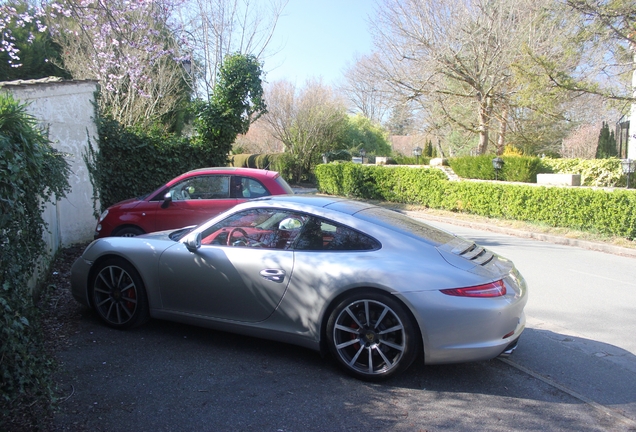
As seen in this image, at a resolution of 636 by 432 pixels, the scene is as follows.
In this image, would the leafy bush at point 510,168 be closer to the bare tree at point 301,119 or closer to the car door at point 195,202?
the bare tree at point 301,119

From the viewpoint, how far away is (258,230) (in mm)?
4762

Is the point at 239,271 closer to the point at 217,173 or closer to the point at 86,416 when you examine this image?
the point at 86,416

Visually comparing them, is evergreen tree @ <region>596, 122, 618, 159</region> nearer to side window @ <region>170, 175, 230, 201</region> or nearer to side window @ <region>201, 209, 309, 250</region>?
side window @ <region>170, 175, 230, 201</region>

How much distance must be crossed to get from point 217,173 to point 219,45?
1036cm

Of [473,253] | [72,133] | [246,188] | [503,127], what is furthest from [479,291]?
[503,127]

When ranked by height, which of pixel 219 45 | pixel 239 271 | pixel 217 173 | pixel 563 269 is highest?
pixel 219 45

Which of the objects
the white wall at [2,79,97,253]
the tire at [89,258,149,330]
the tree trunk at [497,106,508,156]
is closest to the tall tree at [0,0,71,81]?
the white wall at [2,79,97,253]

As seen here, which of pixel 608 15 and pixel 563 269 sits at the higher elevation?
pixel 608 15

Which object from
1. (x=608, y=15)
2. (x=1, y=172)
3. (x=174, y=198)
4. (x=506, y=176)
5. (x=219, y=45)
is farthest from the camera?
(x=506, y=176)

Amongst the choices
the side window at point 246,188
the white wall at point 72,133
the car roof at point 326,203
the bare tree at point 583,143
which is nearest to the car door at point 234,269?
the car roof at point 326,203

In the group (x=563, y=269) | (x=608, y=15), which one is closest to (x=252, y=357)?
(x=563, y=269)

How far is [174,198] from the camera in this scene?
29.9ft

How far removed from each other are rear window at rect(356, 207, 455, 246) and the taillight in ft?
1.85

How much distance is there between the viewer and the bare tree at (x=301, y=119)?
33375 mm
